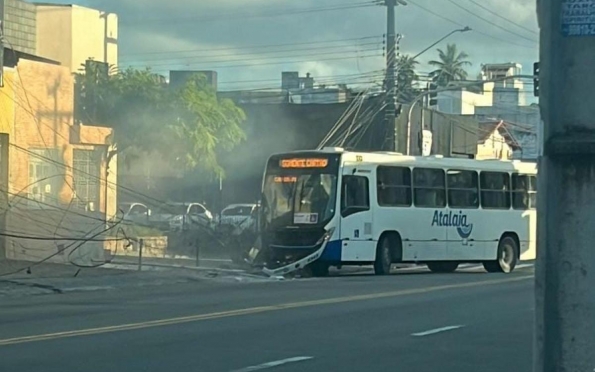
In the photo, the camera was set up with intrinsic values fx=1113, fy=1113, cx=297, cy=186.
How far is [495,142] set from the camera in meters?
66.9

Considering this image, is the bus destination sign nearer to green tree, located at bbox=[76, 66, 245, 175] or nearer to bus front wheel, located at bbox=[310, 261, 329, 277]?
bus front wheel, located at bbox=[310, 261, 329, 277]

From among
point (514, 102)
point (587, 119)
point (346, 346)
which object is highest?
point (514, 102)

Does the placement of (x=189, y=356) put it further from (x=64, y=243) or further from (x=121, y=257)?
(x=121, y=257)

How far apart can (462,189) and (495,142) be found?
35.2 m

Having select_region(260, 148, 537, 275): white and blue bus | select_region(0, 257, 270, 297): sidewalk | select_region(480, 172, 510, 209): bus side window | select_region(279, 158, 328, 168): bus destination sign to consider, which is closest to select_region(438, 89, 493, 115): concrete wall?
select_region(480, 172, 510, 209): bus side window

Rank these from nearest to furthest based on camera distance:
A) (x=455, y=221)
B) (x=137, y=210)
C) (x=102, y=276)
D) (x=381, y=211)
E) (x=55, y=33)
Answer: (x=102, y=276) → (x=381, y=211) → (x=455, y=221) → (x=137, y=210) → (x=55, y=33)

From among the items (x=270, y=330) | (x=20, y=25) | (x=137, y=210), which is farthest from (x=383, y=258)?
(x=137, y=210)

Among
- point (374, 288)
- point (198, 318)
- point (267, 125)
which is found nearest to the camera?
point (198, 318)

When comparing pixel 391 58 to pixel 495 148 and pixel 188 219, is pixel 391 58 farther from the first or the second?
pixel 495 148

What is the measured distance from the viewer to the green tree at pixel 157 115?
172 feet

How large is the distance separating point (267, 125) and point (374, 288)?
37.2 m

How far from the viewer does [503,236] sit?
33.8 meters

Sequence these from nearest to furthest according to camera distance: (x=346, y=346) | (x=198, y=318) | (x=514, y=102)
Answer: (x=346, y=346) → (x=198, y=318) → (x=514, y=102)

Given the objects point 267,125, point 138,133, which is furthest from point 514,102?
point 138,133
